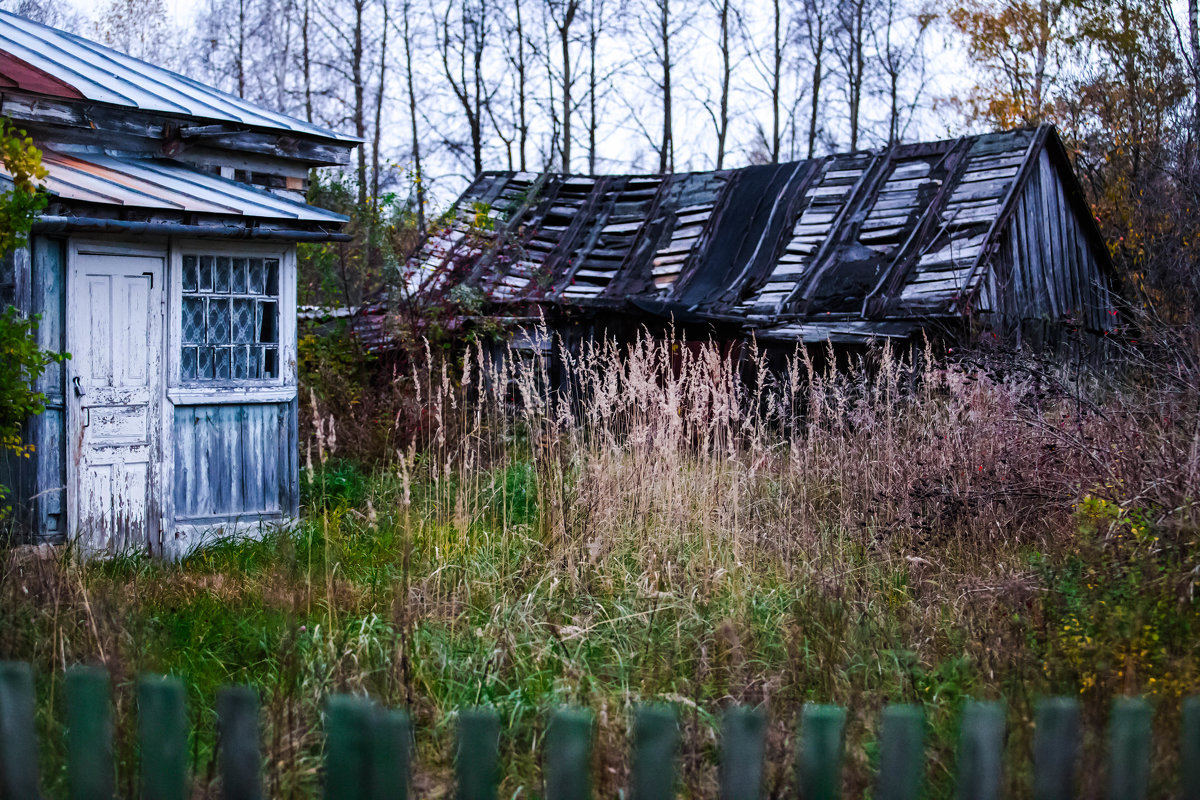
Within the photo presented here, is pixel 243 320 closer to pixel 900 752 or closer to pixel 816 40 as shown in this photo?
pixel 900 752

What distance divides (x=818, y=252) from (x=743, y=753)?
11621 millimetres

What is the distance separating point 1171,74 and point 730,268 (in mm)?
8936

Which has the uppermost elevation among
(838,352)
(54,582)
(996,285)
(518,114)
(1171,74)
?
(518,114)

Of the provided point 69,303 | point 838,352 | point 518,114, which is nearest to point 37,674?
point 69,303

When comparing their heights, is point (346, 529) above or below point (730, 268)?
below

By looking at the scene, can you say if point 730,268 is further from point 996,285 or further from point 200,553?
point 200,553

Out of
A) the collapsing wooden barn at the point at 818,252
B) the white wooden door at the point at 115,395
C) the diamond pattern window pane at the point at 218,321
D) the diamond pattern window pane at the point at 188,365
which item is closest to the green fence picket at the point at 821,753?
the white wooden door at the point at 115,395

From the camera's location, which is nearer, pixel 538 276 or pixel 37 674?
pixel 37 674

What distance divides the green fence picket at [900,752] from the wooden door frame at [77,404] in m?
5.33

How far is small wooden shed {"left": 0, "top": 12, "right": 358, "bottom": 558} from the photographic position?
21.0 feet

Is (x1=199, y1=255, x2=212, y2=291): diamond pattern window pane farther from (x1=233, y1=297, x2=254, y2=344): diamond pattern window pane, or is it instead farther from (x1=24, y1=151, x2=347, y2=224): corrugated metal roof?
(x1=24, y1=151, x2=347, y2=224): corrugated metal roof

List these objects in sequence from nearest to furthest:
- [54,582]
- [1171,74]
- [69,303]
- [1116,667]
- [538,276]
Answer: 1. [1116,667]
2. [54,582]
3. [69,303]
4. [538,276]
5. [1171,74]

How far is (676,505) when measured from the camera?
530 cm

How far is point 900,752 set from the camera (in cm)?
208
